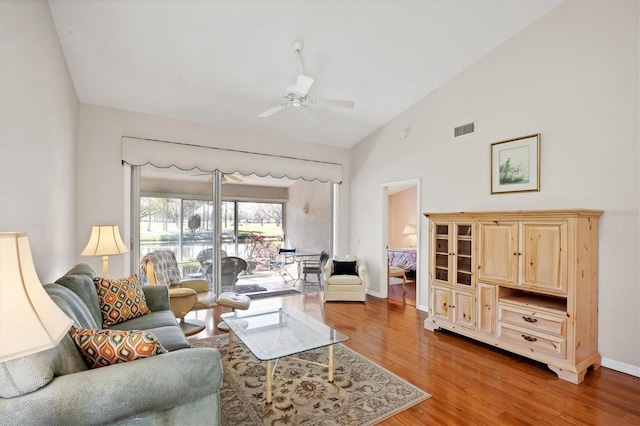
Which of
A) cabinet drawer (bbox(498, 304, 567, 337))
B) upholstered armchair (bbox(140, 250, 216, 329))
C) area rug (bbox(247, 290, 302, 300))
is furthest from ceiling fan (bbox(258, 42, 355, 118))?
area rug (bbox(247, 290, 302, 300))

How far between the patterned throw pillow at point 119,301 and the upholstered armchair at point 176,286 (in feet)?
1.49

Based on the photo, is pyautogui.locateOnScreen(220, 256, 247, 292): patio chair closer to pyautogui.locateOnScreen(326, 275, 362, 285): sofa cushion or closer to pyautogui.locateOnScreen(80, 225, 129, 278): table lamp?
pyautogui.locateOnScreen(326, 275, 362, 285): sofa cushion

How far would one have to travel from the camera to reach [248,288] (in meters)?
5.92

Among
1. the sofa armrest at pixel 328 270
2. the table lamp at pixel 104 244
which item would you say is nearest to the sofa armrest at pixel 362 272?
the sofa armrest at pixel 328 270

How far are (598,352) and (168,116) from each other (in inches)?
232

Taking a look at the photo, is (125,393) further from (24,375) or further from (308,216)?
(308,216)

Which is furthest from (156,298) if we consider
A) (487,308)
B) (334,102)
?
(487,308)

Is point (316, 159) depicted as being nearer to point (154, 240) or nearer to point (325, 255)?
point (325, 255)

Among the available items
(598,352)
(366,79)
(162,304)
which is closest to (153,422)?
(162,304)

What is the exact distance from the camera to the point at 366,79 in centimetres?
420

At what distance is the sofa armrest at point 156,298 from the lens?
3.16m

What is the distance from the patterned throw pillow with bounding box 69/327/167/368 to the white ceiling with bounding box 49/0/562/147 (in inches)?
92.8

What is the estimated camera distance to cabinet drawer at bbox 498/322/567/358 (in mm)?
2830

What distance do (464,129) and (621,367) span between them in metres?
3.06
